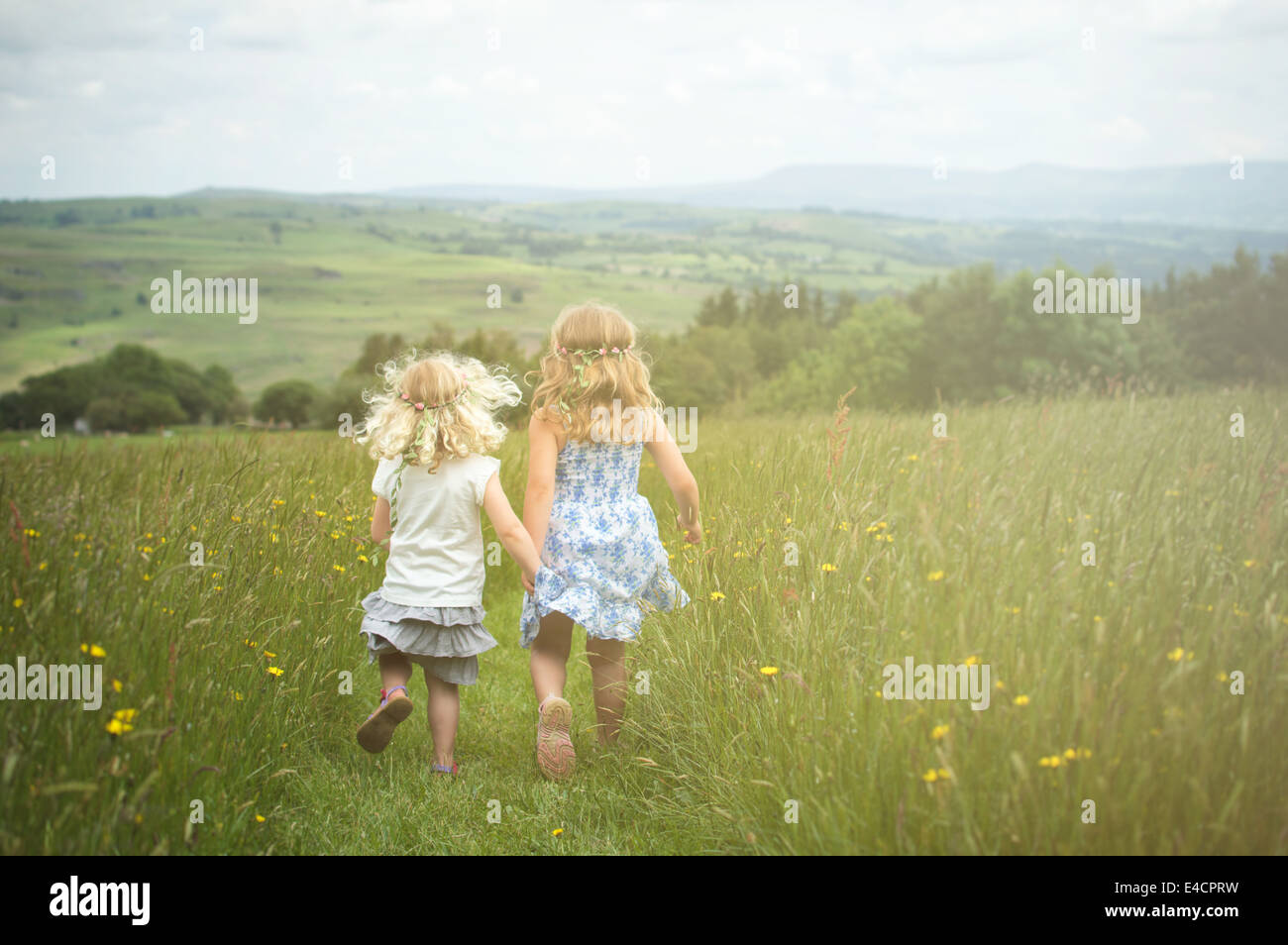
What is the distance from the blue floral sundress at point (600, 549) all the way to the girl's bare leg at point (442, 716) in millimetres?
421

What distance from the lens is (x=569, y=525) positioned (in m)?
4.14

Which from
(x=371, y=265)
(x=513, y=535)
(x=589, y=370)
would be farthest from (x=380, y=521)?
(x=371, y=265)

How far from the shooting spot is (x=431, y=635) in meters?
3.99

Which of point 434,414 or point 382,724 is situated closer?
point 382,724

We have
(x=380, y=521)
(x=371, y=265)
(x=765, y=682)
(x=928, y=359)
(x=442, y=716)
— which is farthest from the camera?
(x=371, y=265)

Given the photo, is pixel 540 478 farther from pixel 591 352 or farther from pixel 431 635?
pixel 431 635

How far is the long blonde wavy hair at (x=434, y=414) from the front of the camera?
13.0 feet

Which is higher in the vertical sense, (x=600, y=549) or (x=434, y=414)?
(x=434, y=414)

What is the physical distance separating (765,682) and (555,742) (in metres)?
1.07

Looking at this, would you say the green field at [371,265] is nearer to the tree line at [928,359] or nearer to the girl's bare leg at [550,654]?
the tree line at [928,359]

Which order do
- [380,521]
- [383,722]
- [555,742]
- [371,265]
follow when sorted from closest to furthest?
[383,722] → [555,742] → [380,521] → [371,265]

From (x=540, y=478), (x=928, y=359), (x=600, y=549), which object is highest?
(x=928, y=359)

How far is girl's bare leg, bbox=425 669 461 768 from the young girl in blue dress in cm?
40
